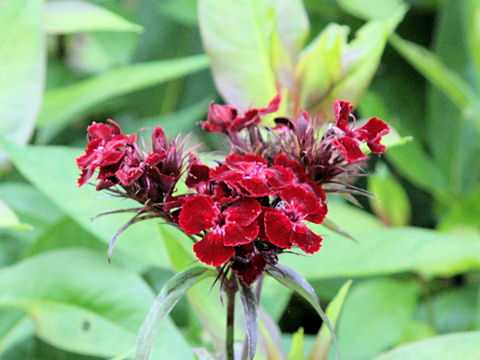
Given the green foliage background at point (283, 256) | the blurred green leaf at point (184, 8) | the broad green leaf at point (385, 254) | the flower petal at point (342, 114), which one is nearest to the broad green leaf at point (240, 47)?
the green foliage background at point (283, 256)

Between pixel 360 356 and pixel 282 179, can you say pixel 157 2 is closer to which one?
pixel 360 356

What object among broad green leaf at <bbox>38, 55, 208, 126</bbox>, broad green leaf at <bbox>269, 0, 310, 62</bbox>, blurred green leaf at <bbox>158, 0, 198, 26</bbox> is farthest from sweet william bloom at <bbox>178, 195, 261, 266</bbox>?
blurred green leaf at <bbox>158, 0, 198, 26</bbox>

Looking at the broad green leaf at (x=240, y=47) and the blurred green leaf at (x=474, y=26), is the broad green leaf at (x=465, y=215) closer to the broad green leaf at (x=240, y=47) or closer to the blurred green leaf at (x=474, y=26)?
the blurred green leaf at (x=474, y=26)

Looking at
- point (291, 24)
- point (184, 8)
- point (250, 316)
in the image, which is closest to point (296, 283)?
point (250, 316)

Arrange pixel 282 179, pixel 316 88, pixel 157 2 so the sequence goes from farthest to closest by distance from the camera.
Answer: pixel 157 2 → pixel 316 88 → pixel 282 179

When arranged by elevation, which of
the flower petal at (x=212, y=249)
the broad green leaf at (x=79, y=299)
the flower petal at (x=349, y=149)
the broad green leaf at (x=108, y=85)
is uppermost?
the flower petal at (x=349, y=149)

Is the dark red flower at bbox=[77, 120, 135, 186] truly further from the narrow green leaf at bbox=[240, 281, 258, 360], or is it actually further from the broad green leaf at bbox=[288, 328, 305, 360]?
the broad green leaf at bbox=[288, 328, 305, 360]

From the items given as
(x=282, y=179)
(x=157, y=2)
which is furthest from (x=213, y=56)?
(x=157, y=2)
